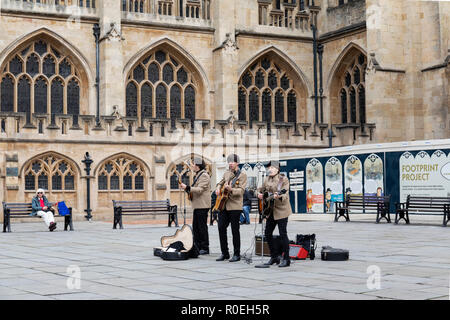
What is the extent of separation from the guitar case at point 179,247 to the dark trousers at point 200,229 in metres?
0.32

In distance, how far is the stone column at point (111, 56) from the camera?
2970cm

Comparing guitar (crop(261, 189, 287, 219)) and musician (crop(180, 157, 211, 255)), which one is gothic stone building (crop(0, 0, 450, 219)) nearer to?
musician (crop(180, 157, 211, 255))

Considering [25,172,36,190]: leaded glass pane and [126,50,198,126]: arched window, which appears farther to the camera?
[126,50,198,126]: arched window

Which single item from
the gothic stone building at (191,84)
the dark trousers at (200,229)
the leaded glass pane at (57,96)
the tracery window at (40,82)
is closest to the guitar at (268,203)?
the dark trousers at (200,229)

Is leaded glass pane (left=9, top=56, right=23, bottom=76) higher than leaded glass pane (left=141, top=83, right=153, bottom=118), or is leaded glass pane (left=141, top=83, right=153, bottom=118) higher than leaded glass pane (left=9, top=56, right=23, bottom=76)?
leaded glass pane (left=9, top=56, right=23, bottom=76)

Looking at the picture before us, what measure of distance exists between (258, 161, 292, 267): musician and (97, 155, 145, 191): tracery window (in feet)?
53.2

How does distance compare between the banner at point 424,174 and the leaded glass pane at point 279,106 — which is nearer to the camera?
the banner at point 424,174

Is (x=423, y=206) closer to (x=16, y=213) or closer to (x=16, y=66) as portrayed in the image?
(x=16, y=213)

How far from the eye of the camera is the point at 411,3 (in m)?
30.4

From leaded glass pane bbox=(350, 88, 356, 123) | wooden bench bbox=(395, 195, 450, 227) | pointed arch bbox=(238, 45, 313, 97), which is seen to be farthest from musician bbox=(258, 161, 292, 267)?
leaded glass pane bbox=(350, 88, 356, 123)

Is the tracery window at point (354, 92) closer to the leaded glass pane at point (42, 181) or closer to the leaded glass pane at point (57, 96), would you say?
the leaded glass pane at point (57, 96)

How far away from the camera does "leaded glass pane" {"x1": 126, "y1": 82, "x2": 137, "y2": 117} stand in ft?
103

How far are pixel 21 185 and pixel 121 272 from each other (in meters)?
16.0

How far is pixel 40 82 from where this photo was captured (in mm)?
30203
